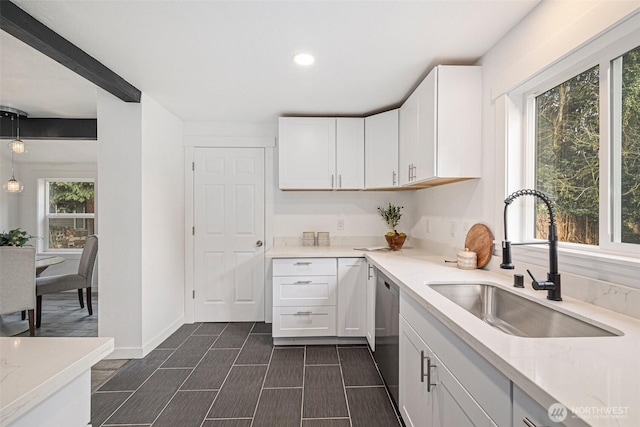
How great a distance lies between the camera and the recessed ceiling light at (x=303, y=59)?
210cm

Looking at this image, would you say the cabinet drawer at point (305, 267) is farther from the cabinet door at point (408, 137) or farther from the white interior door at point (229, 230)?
the cabinet door at point (408, 137)

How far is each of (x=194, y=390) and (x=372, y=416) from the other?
1.26 meters

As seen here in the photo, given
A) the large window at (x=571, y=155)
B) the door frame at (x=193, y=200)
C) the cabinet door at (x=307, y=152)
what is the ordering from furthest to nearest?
the door frame at (x=193, y=200)
the cabinet door at (x=307, y=152)
the large window at (x=571, y=155)

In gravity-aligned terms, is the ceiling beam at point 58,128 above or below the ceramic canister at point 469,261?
above

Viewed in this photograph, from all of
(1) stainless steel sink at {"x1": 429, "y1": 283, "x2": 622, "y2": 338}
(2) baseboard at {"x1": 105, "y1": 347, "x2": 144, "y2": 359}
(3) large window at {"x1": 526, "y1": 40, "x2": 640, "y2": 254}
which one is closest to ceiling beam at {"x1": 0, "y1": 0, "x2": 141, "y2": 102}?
(2) baseboard at {"x1": 105, "y1": 347, "x2": 144, "y2": 359}

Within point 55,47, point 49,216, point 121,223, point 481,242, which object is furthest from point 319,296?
point 49,216

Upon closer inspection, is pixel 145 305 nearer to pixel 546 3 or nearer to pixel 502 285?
pixel 502 285

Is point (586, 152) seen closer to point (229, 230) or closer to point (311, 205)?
point (311, 205)

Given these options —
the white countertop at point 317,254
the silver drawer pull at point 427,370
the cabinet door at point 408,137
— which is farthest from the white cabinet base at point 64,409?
the cabinet door at point 408,137

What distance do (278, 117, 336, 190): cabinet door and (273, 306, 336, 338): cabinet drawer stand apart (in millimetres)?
1243

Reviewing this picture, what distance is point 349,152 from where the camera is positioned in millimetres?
3312

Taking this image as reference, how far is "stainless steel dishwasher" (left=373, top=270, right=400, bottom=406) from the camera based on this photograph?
198 cm

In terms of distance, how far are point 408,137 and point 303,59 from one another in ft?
3.67

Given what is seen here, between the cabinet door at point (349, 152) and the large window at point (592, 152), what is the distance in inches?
65.4
